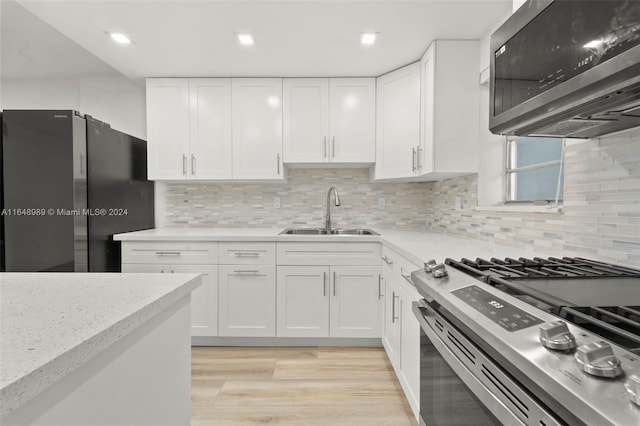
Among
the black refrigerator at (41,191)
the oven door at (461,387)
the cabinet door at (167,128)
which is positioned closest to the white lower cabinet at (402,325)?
the oven door at (461,387)

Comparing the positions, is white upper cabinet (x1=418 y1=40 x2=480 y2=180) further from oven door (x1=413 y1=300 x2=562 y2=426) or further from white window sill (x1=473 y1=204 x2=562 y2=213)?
oven door (x1=413 y1=300 x2=562 y2=426)

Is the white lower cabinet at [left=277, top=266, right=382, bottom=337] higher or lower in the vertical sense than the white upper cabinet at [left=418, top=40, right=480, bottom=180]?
lower

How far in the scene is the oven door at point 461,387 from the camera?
22.3 inches

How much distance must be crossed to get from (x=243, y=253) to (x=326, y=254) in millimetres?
662

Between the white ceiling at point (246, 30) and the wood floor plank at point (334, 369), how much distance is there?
228 cm

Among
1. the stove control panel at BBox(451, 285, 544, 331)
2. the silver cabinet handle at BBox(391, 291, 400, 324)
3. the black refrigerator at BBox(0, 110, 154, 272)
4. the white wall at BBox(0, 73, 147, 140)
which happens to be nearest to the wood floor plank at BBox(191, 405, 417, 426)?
the silver cabinet handle at BBox(391, 291, 400, 324)

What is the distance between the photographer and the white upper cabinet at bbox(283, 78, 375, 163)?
2771mm

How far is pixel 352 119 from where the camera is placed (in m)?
2.78

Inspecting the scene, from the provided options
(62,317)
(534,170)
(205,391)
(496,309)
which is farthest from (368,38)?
(205,391)

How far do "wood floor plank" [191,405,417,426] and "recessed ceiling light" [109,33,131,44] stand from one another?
244 cm

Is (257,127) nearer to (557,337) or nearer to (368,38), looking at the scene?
(368,38)


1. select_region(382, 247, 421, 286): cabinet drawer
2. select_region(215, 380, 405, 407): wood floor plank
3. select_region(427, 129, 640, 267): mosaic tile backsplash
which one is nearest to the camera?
select_region(427, 129, 640, 267): mosaic tile backsplash

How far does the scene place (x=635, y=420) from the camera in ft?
1.20

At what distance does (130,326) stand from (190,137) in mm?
2494
